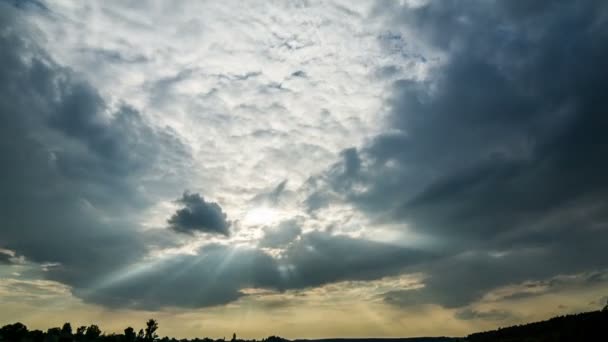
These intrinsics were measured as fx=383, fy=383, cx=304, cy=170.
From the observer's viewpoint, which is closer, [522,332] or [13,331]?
[522,332]

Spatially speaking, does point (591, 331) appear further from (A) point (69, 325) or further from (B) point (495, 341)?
A: (A) point (69, 325)

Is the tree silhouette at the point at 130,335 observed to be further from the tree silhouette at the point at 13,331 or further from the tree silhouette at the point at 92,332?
the tree silhouette at the point at 13,331

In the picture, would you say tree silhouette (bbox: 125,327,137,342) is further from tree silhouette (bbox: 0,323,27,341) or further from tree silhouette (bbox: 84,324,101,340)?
tree silhouette (bbox: 0,323,27,341)

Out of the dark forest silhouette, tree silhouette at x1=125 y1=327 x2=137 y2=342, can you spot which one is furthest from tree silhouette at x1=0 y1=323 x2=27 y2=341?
tree silhouette at x1=125 y1=327 x2=137 y2=342

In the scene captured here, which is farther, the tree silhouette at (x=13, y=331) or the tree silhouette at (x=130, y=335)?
the tree silhouette at (x=130, y=335)

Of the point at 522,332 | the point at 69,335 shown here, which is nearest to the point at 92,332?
the point at 69,335

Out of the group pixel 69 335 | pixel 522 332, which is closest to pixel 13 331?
pixel 69 335

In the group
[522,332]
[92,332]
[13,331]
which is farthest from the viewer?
[92,332]

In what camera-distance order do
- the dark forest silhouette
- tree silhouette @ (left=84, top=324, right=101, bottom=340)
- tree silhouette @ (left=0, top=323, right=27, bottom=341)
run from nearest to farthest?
1. the dark forest silhouette
2. tree silhouette @ (left=0, top=323, right=27, bottom=341)
3. tree silhouette @ (left=84, top=324, right=101, bottom=340)

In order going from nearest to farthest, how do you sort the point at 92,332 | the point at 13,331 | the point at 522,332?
the point at 522,332
the point at 13,331
the point at 92,332

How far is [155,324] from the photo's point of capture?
17362 cm

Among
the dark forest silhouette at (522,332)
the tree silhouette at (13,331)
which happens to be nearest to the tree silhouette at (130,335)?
the dark forest silhouette at (522,332)

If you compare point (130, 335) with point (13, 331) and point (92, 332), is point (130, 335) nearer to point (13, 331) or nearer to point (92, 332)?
point (92, 332)

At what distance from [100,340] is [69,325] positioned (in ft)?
141
